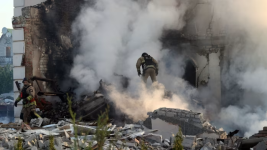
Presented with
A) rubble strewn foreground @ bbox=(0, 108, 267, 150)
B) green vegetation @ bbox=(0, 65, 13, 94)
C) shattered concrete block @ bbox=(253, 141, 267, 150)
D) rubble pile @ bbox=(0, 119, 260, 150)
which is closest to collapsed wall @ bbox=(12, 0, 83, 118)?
rubble strewn foreground @ bbox=(0, 108, 267, 150)

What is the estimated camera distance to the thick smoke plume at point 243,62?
462 inches

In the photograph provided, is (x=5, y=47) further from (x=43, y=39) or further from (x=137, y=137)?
(x=137, y=137)

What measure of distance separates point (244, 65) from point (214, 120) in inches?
82.9

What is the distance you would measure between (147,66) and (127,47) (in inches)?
45.2

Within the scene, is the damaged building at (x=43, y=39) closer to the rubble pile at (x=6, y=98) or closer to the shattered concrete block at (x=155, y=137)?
the shattered concrete block at (x=155, y=137)

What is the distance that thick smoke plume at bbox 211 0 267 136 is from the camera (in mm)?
11742

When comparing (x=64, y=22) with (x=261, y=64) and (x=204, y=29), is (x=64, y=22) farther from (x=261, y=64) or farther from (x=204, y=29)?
(x=261, y=64)

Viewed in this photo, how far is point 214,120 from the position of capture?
12.1 m

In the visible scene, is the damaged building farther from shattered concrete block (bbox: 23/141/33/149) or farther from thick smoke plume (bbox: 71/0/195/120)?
shattered concrete block (bbox: 23/141/33/149)

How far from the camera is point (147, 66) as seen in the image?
12062mm

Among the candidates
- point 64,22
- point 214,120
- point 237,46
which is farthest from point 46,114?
point 237,46

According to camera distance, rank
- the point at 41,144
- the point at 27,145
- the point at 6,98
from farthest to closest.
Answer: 1. the point at 6,98
2. the point at 41,144
3. the point at 27,145

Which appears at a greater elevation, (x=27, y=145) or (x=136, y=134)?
(x=136, y=134)

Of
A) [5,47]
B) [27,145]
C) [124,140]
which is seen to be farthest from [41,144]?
[5,47]
